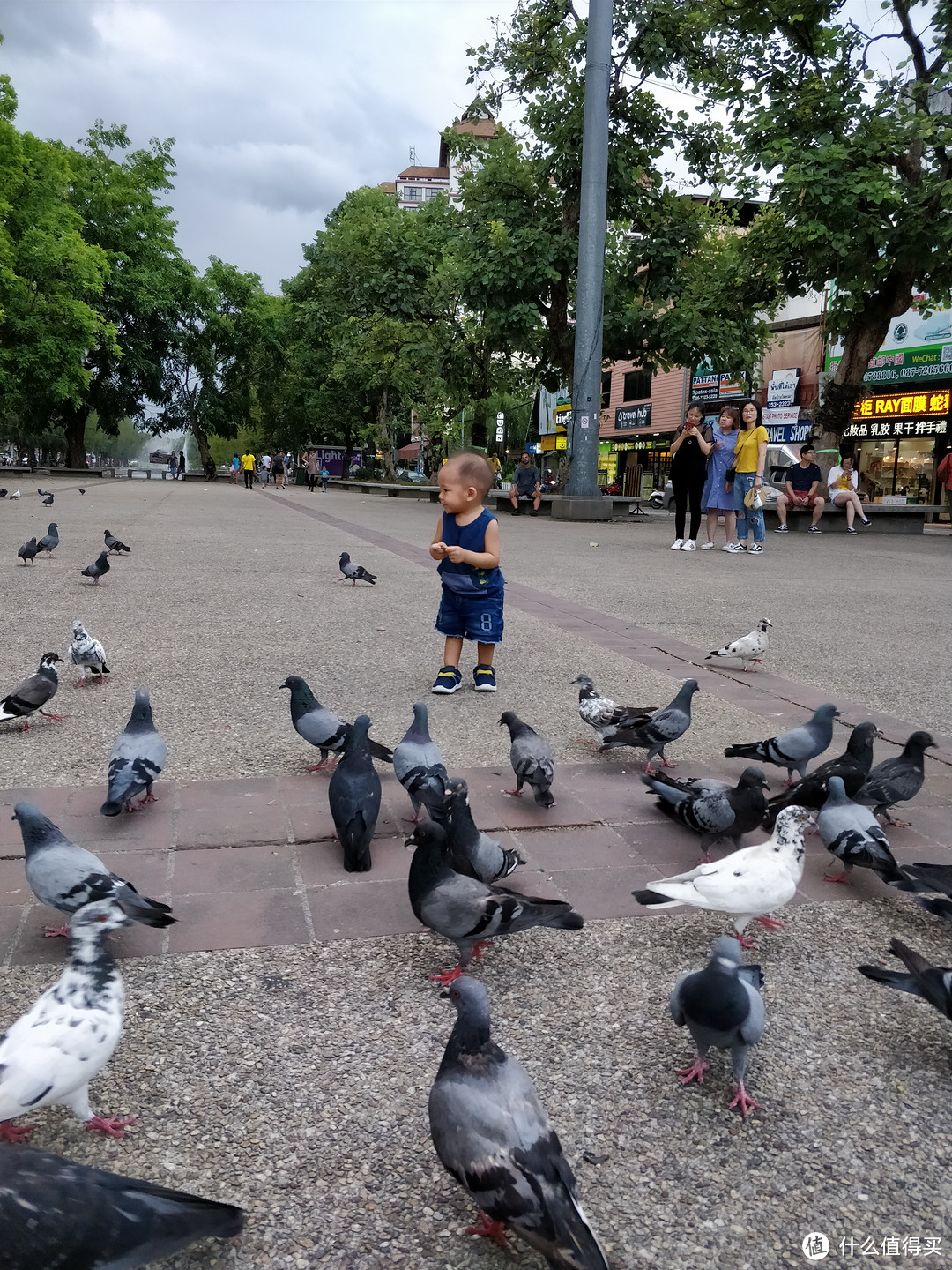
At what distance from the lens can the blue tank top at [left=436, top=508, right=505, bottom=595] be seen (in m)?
5.93

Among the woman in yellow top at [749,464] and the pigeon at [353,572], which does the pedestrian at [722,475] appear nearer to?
the woman in yellow top at [749,464]

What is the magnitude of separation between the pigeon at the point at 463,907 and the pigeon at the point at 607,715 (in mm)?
1895

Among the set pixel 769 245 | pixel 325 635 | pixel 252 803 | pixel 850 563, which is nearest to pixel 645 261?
pixel 769 245

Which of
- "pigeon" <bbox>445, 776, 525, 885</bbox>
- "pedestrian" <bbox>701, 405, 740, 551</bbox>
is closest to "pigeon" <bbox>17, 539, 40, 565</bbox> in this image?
"pedestrian" <bbox>701, 405, 740, 551</bbox>

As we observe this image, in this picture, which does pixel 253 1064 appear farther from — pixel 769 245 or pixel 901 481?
pixel 901 481

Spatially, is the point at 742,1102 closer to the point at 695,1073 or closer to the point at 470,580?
the point at 695,1073

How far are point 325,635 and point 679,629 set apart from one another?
3042 mm

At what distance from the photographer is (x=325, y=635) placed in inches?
302

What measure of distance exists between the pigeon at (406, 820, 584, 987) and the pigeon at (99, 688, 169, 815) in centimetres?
142

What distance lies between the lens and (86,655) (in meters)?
5.85

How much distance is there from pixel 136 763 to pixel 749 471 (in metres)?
12.7

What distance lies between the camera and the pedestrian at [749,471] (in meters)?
14.4

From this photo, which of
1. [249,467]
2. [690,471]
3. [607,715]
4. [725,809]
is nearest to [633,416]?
[249,467]

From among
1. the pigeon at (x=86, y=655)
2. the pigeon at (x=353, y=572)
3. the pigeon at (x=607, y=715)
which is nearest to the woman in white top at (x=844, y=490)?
the pigeon at (x=353, y=572)
